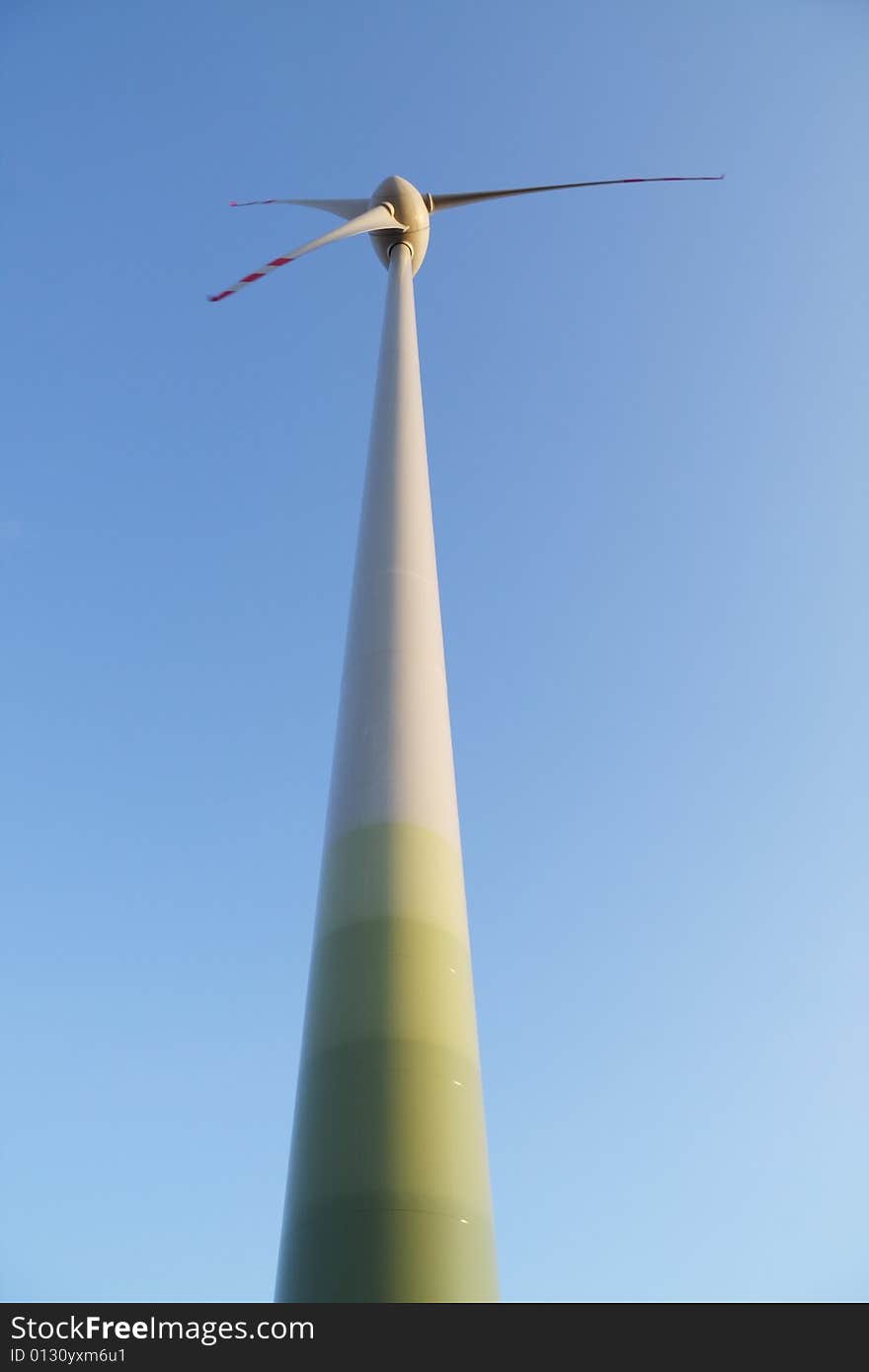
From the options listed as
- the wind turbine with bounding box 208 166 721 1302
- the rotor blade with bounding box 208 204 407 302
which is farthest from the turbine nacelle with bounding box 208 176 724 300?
the wind turbine with bounding box 208 166 721 1302

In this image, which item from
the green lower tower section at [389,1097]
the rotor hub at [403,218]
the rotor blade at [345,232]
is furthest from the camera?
the rotor hub at [403,218]

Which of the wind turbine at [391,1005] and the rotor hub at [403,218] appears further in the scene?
the rotor hub at [403,218]

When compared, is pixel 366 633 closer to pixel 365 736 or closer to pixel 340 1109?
pixel 365 736

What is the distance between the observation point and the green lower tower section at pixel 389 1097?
6379 millimetres

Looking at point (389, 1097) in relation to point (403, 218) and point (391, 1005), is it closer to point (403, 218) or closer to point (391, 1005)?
point (391, 1005)

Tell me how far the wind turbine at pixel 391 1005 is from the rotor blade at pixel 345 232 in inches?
178

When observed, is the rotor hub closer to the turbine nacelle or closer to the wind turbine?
the turbine nacelle

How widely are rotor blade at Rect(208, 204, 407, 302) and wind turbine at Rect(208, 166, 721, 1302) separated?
4510mm

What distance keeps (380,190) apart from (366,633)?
12.0 m

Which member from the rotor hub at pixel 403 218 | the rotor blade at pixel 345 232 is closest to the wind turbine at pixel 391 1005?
the rotor blade at pixel 345 232

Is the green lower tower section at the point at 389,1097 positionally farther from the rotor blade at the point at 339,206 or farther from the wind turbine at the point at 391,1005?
the rotor blade at the point at 339,206

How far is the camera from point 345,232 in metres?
15.9

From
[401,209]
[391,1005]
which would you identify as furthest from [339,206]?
[391,1005]
